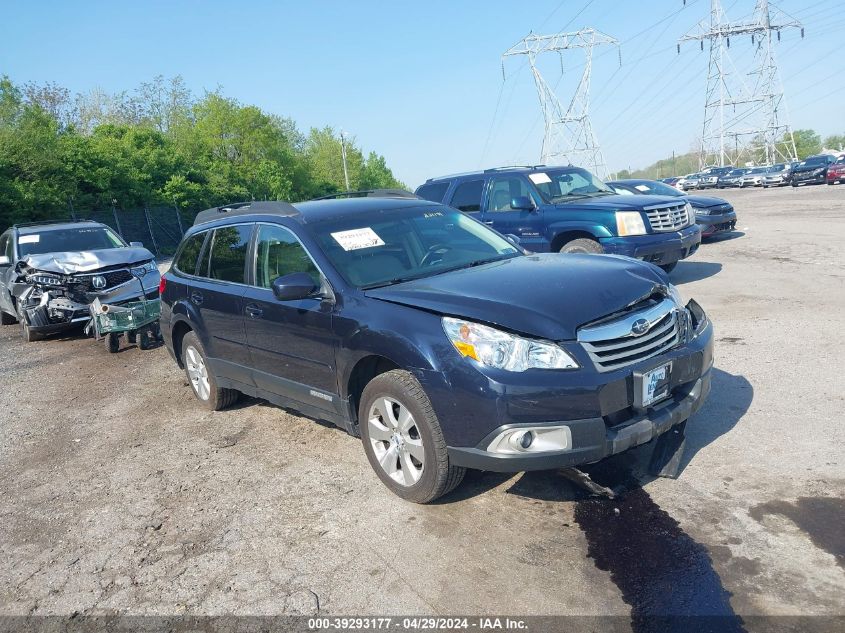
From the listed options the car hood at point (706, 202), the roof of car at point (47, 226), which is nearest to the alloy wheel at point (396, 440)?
the roof of car at point (47, 226)

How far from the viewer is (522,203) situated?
31.9 ft

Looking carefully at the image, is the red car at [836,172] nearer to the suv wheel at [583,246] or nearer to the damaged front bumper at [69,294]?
the suv wheel at [583,246]

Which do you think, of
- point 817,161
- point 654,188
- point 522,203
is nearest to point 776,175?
point 817,161

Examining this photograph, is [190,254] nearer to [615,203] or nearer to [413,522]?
[413,522]

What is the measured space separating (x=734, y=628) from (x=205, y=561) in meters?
2.64

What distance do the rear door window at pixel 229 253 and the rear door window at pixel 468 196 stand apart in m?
5.20

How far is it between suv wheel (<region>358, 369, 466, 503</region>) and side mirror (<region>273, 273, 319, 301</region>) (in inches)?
31.4

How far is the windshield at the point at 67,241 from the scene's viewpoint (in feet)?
35.9

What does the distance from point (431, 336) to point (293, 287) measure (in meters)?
1.14

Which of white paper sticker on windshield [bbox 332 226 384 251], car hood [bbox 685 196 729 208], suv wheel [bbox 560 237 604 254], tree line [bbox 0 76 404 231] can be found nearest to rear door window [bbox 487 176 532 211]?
suv wheel [bbox 560 237 604 254]

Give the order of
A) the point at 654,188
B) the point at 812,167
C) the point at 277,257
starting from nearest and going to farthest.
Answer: the point at 277,257, the point at 654,188, the point at 812,167

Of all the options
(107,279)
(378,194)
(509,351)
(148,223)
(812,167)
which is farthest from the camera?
(812,167)

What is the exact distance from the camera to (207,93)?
177 ft

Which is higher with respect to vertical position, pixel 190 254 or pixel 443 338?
pixel 190 254
